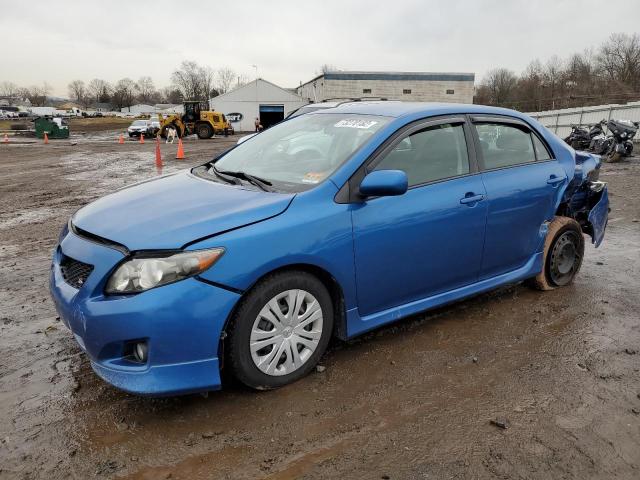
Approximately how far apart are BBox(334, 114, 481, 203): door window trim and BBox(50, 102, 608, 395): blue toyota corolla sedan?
0.01 metres

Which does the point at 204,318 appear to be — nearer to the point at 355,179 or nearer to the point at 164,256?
the point at 164,256

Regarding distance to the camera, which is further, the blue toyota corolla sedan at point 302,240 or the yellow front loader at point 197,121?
the yellow front loader at point 197,121

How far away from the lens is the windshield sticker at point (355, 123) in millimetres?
3543

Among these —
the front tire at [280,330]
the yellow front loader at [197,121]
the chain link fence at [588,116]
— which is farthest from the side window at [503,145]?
the yellow front loader at [197,121]

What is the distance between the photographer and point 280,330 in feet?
9.39

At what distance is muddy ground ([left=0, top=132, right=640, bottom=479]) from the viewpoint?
7.88 ft

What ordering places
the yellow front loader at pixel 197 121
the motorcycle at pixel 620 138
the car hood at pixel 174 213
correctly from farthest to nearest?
the yellow front loader at pixel 197 121, the motorcycle at pixel 620 138, the car hood at pixel 174 213

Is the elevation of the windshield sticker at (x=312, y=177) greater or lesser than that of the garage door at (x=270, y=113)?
lesser

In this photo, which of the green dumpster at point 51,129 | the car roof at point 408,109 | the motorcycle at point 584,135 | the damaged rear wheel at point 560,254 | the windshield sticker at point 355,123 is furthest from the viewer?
the green dumpster at point 51,129

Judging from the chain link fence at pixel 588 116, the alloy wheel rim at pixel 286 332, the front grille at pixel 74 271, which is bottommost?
the alloy wheel rim at pixel 286 332

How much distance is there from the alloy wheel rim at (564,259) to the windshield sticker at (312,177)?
2538mm

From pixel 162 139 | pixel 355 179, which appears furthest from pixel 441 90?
pixel 355 179

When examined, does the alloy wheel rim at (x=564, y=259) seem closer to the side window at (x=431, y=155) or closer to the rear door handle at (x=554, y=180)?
the rear door handle at (x=554, y=180)

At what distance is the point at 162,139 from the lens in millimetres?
36125
